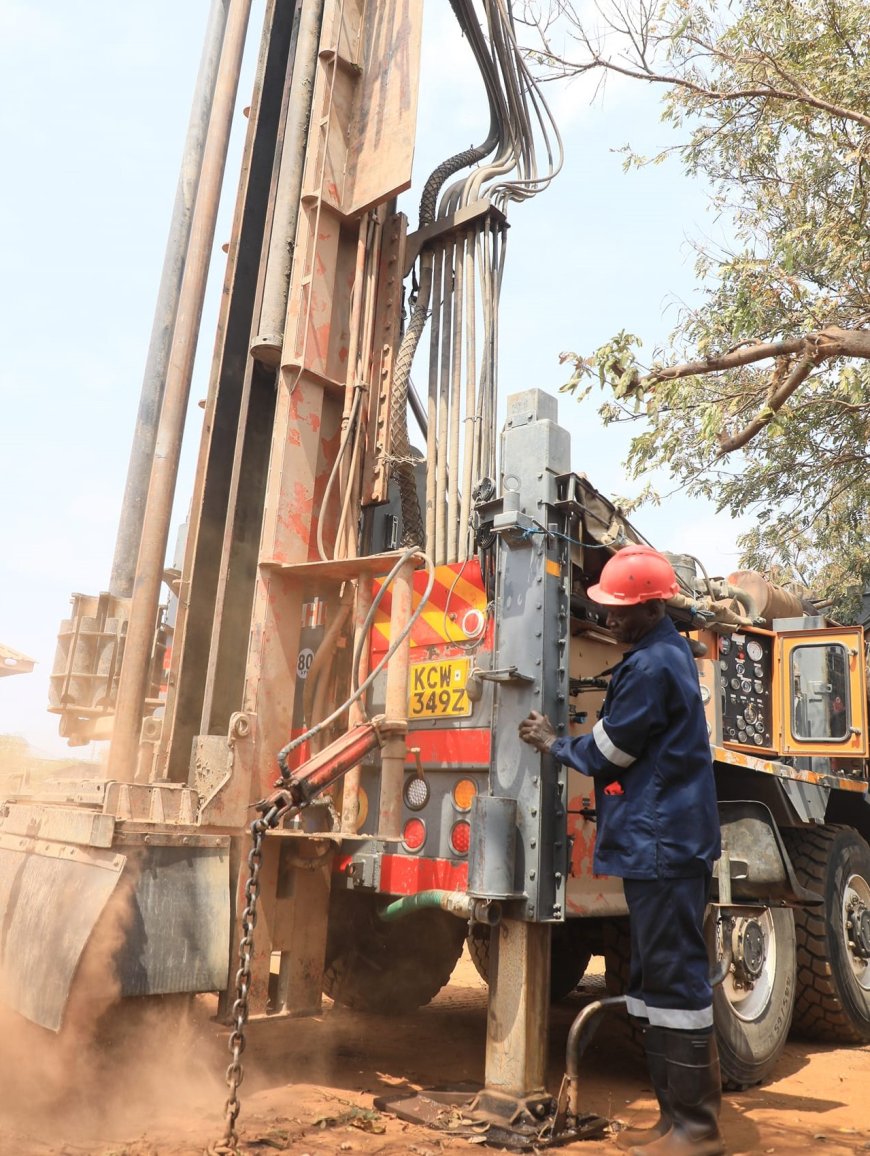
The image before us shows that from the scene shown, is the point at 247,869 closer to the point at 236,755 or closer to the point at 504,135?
the point at 236,755

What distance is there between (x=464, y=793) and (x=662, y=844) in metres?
0.93

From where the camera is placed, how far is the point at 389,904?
4074mm

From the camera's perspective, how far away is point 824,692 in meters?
6.03

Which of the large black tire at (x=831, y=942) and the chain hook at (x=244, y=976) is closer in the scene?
the chain hook at (x=244, y=976)

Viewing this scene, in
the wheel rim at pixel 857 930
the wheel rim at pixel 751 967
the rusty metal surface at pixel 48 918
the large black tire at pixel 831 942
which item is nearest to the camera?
the rusty metal surface at pixel 48 918

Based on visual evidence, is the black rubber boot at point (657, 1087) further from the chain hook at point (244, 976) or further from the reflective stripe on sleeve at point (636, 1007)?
the chain hook at point (244, 976)

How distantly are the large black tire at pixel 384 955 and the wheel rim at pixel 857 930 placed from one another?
2.45 m

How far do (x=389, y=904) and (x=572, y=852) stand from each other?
0.79 m

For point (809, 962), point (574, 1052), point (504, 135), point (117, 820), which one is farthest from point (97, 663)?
point (809, 962)

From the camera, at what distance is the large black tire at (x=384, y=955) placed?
4.86 metres

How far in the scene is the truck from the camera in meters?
3.50

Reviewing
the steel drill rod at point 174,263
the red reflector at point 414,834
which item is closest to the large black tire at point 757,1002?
the red reflector at point 414,834

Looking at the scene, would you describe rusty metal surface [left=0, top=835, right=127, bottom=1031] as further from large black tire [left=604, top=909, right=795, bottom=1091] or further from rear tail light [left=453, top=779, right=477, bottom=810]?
large black tire [left=604, top=909, right=795, bottom=1091]

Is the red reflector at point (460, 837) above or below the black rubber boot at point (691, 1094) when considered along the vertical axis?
above
